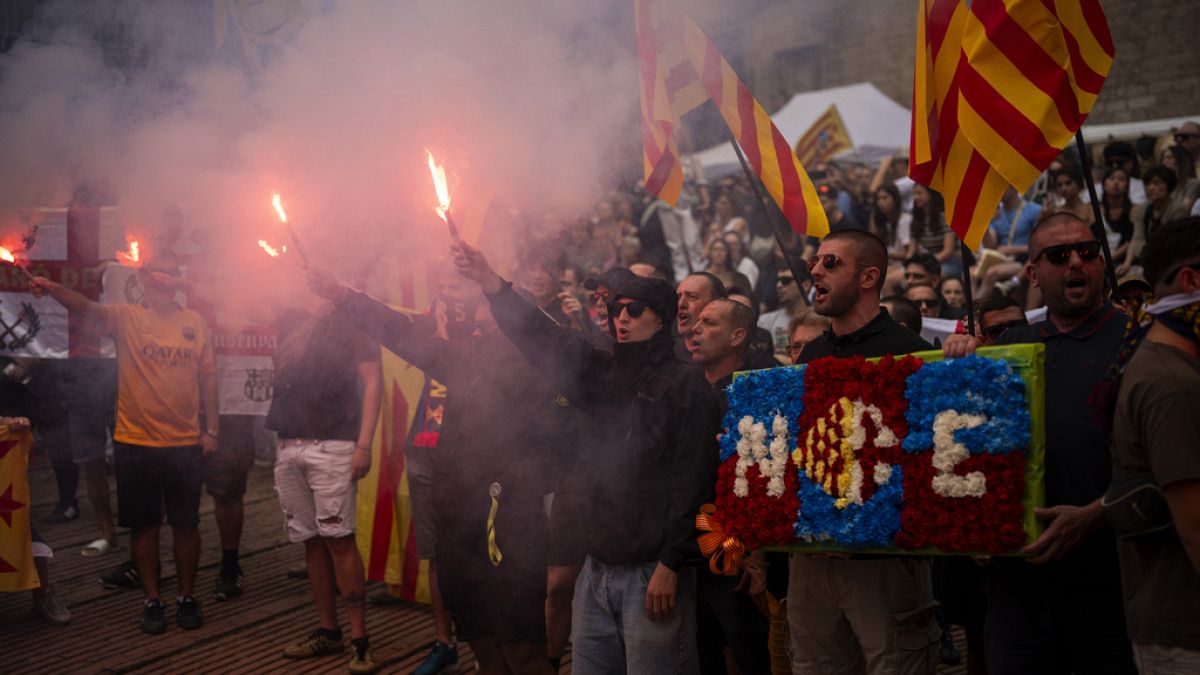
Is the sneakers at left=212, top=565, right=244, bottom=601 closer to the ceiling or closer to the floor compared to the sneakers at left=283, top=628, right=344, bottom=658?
closer to the ceiling

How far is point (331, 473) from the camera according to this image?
523 cm

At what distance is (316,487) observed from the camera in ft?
17.1

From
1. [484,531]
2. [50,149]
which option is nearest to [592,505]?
[484,531]

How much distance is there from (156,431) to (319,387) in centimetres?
124

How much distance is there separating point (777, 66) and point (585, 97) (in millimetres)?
13607

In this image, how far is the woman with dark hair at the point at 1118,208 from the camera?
768 cm

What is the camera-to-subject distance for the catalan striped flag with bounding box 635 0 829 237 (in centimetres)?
467

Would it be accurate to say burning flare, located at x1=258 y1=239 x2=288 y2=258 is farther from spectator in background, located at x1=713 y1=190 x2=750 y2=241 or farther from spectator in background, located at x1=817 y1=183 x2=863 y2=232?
spectator in background, located at x1=817 y1=183 x2=863 y2=232

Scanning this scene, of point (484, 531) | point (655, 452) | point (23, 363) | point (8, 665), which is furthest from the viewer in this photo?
point (23, 363)

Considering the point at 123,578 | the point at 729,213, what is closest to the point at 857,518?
the point at 123,578

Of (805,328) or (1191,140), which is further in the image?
(1191,140)

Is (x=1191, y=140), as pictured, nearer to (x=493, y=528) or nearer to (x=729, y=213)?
(x=729, y=213)

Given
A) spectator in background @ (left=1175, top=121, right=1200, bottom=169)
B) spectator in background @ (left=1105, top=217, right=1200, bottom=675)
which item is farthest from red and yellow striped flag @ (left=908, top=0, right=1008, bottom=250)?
spectator in background @ (left=1175, top=121, right=1200, bottom=169)

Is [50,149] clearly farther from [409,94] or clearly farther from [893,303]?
[893,303]
